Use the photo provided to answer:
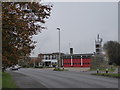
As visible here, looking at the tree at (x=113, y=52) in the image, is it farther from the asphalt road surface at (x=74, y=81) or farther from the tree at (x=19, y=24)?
the tree at (x=19, y=24)

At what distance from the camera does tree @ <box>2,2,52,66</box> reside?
12117 mm

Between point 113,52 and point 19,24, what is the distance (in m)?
64.8

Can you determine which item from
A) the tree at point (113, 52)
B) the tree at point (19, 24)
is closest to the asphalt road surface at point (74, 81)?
the tree at point (19, 24)

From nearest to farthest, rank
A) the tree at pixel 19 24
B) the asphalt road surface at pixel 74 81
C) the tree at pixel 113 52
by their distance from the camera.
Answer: the tree at pixel 19 24 → the asphalt road surface at pixel 74 81 → the tree at pixel 113 52

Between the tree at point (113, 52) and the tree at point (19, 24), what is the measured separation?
56.9 m

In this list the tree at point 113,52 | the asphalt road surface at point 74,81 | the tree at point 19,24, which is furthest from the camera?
the tree at point 113,52

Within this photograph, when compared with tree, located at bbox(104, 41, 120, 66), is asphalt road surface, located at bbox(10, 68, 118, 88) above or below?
below

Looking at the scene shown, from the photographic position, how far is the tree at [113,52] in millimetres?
70750

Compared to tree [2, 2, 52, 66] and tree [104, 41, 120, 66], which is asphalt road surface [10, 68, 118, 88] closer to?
tree [2, 2, 52, 66]

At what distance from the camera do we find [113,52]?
75.5 m

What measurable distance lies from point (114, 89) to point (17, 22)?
9.44 meters

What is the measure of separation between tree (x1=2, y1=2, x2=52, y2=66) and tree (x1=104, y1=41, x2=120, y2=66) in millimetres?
56851

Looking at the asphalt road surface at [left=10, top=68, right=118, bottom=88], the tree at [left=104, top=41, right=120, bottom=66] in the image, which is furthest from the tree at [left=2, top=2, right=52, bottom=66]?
the tree at [left=104, top=41, right=120, bottom=66]

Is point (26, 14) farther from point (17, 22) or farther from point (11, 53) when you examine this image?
point (11, 53)
